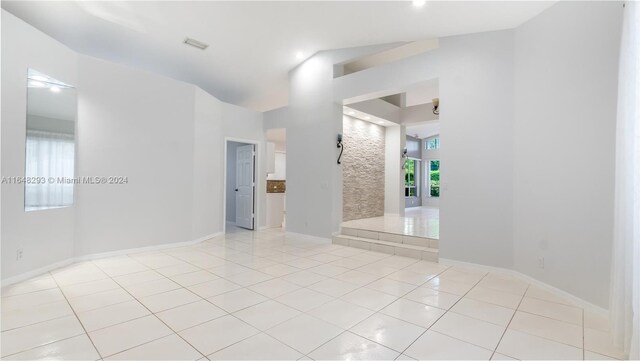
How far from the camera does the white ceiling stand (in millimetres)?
3789

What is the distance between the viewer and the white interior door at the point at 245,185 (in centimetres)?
725

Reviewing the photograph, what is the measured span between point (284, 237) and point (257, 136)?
103 inches

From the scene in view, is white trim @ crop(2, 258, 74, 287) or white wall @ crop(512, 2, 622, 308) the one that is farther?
white trim @ crop(2, 258, 74, 287)

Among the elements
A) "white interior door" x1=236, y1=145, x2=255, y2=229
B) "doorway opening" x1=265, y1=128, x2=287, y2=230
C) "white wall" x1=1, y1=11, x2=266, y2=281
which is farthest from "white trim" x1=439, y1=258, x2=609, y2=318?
"white interior door" x1=236, y1=145, x2=255, y2=229

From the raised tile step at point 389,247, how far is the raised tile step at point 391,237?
5 cm

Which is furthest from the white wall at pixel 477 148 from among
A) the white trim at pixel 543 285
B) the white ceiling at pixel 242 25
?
the white ceiling at pixel 242 25

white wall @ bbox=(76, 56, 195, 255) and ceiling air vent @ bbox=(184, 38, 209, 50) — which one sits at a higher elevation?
ceiling air vent @ bbox=(184, 38, 209, 50)

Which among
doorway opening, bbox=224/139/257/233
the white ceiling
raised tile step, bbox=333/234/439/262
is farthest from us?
doorway opening, bbox=224/139/257/233

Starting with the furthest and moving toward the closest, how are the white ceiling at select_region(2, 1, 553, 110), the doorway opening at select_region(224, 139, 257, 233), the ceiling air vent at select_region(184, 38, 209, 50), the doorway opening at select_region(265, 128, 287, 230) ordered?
1. the doorway opening at select_region(265, 128, 287, 230)
2. the doorway opening at select_region(224, 139, 257, 233)
3. the ceiling air vent at select_region(184, 38, 209, 50)
4. the white ceiling at select_region(2, 1, 553, 110)

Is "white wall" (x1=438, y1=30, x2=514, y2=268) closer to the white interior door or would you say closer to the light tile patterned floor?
the light tile patterned floor

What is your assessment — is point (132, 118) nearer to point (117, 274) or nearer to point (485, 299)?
point (117, 274)

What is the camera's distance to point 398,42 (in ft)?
15.9

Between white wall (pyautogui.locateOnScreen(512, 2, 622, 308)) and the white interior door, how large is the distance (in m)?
5.50

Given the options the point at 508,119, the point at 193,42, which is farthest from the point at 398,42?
the point at 193,42
